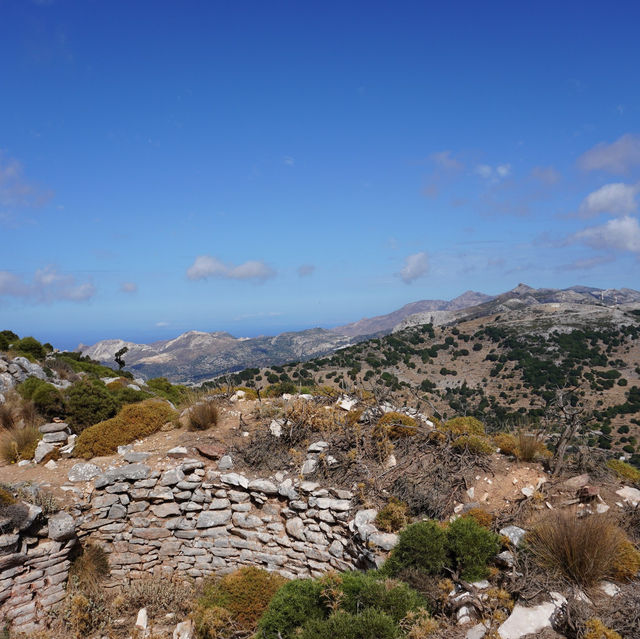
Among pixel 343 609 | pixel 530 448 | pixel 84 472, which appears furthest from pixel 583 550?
pixel 84 472

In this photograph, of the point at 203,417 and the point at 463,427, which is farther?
the point at 203,417

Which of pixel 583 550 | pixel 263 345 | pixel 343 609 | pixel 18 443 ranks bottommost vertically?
pixel 263 345

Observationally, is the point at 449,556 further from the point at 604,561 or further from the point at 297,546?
the point at 297,546

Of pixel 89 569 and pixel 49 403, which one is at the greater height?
pixel 49 403

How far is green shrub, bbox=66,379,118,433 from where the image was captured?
10945mm

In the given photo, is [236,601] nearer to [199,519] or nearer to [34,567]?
[199,519]

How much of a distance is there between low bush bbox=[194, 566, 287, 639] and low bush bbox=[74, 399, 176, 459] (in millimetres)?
4217

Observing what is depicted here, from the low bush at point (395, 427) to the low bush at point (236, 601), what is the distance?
Answer: 3638 millimetres

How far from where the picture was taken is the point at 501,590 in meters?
4.98

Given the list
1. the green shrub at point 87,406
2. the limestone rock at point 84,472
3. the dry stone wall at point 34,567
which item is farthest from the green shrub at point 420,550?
the green shrub at point 87,406

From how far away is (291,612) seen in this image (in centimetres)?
541

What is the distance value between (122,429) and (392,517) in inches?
282

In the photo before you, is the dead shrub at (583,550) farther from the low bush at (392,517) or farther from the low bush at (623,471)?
the low bush at (623,471)

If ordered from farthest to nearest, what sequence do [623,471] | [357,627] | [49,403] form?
[49,403], [623,471], [357,627]
